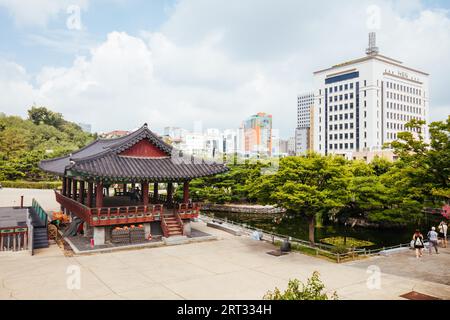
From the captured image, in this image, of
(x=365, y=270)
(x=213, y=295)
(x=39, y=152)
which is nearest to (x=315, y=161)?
(x=365, y=270)

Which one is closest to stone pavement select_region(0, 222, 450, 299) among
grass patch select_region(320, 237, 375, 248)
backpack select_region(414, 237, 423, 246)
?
backpack select_region(414, 237, 423, 246)

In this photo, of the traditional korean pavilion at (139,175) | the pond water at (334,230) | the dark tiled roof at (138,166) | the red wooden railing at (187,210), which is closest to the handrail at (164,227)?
the traditional korean pavilion at (139,175)

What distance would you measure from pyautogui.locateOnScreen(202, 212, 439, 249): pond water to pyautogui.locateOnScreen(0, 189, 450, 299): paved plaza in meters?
14.9

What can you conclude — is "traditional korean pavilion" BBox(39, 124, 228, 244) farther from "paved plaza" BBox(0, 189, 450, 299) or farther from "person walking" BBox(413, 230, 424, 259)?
"person walking" BBox(413, 230, 424, 259)

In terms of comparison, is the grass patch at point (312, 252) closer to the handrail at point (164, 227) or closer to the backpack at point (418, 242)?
the backpack at point (418, 242)

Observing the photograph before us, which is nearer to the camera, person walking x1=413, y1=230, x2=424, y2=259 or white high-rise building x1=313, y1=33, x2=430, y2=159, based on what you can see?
person walking x1=413, y1=230, x2=424, y2=259

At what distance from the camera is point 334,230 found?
42.2m

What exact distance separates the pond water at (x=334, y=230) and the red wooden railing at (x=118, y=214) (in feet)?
55.9

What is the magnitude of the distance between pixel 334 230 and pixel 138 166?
85.1 feet

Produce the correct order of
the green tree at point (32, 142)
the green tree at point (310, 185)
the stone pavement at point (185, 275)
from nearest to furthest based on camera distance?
the stone pavement at point (185, 275)
the green tree at point (310, 185)
the green tree at point (32, 142)

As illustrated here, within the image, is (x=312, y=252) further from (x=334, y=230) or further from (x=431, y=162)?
(x=334, y=230)

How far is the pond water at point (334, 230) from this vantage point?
37.9 meters

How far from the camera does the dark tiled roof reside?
2470cm

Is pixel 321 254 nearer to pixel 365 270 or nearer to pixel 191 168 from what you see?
pixel 365 270
